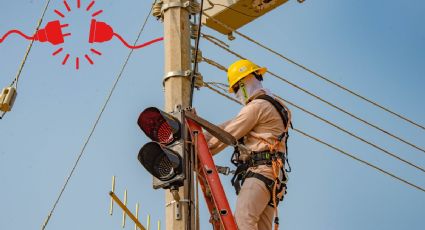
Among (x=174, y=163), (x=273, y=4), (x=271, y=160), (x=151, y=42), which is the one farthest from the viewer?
(x=273, y=4)

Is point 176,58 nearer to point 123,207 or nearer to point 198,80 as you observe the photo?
point 198,80

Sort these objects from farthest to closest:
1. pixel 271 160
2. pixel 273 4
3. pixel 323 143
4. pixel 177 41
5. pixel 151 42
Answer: pixel 323 143 → pixel 273 4 → pixel 151 42 → pixel 177 41 → pixel 271 160

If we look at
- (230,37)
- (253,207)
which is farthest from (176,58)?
(230,37)

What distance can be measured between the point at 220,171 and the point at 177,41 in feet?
4.81

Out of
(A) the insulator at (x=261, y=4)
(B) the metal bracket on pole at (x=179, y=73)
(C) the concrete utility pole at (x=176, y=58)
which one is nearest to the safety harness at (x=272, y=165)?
(C) the concrete utility pole at (x=176, y=58)

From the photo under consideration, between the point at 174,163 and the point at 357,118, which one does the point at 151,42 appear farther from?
the point at 357,118

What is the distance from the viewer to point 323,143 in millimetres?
11484

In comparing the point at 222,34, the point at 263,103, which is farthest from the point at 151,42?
the point at 263,103

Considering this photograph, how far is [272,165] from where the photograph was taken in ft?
22.7

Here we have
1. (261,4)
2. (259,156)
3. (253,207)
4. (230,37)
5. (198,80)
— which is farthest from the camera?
(230,37)

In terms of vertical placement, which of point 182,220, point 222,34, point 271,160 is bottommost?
point 182,220

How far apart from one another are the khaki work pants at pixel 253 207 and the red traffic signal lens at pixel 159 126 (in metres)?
0.74

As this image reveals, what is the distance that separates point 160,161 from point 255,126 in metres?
1.05

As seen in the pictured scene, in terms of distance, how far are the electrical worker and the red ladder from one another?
0.11 metres
